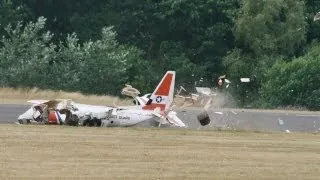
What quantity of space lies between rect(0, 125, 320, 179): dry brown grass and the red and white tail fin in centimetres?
276

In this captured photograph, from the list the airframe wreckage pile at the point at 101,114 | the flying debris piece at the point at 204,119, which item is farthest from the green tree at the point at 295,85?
the airframe wreckage pile at the point at 101,114

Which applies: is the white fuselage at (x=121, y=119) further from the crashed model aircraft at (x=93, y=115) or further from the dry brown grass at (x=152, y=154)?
the dry brown grass at (x=152, y=154)

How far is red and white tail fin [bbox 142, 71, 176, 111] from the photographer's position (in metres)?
34.4

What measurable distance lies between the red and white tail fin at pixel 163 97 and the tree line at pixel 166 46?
23.3 m

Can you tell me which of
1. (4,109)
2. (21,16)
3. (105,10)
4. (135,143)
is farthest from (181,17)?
(135,143)

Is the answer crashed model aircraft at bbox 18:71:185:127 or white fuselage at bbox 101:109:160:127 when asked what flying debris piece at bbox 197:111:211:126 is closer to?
crashed model aircraft at bbox 18:71:185:127

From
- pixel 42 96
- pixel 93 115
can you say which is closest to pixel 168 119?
pixel 93 115

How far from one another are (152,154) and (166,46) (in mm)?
48969

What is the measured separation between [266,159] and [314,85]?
A: 35.5 metres

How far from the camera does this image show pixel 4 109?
39.4 meters

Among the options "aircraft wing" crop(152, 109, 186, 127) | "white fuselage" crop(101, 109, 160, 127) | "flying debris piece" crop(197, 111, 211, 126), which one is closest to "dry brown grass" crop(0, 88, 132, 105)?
"flying debris piece" crop(197, 111, 211, 126)

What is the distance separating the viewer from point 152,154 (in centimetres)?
2347

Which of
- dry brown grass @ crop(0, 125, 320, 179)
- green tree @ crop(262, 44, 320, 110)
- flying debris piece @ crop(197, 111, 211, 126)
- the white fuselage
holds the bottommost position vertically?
green tree @ crop(262, 44, 320, 110)

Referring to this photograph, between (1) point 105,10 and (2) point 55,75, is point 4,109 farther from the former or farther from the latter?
(1) point 105,10
